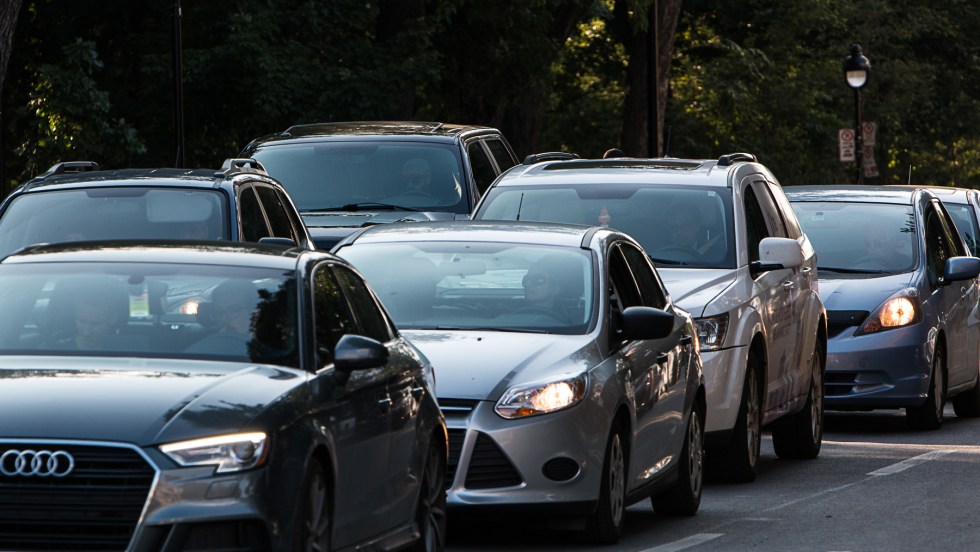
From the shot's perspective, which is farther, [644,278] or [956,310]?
[956,310]

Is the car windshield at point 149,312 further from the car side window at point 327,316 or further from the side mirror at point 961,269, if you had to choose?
the side mirror at point 961,269

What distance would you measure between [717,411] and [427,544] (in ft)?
13.6

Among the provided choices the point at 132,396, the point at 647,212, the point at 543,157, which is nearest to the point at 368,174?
the point at 543,157

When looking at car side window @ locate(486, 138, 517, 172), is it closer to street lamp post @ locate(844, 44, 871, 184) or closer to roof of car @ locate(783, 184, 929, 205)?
roof of car @ locate(783, 184, 929, 205)

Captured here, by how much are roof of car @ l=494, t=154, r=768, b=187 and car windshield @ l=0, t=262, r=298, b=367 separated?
606 cm

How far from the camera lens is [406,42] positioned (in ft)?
99.8

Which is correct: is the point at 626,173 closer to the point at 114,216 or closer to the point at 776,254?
the point at 776,254

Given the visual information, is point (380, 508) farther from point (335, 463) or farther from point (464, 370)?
point (464, 370)

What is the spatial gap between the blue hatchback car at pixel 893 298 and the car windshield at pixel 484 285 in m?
6.28

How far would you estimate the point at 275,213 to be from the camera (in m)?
13.5

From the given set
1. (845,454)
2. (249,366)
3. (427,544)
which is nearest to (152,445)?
(249,366)

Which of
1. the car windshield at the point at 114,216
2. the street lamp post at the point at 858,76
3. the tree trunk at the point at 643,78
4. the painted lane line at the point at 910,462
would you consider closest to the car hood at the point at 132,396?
the car windshield at the point at 114,216

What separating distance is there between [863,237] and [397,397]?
9.99 meters

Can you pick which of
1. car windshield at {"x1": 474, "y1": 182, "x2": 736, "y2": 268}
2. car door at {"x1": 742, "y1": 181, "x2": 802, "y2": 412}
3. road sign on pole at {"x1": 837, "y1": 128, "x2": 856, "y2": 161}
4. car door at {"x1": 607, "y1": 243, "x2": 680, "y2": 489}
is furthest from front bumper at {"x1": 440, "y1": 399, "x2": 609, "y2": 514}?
road sign on pole at {"x1": 837, "y1": 128, "x2": 856, "y2": 161}
